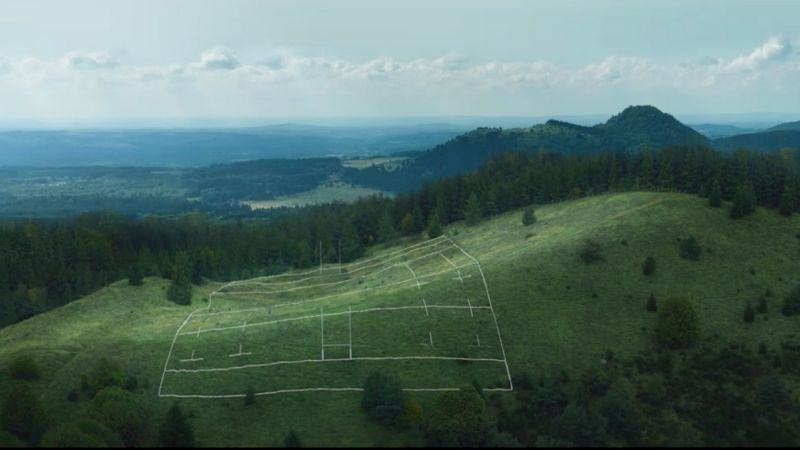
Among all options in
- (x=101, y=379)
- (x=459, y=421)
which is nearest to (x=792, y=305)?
(x=459, y=421)

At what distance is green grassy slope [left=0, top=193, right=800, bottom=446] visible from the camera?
53.0 meters

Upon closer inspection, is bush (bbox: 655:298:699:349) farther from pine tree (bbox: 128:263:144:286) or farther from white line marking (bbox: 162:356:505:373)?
pine tree (bbox: 128:263:144:286)

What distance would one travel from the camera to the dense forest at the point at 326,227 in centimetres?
10200

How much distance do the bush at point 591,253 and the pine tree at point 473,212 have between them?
44806 millimetres

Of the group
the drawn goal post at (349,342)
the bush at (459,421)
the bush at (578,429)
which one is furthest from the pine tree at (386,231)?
the bush at (578,429)

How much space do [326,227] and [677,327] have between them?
87.9 meters

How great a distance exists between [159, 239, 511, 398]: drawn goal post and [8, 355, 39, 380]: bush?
42.3ft

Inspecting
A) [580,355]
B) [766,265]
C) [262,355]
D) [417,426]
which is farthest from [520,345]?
[766,265]

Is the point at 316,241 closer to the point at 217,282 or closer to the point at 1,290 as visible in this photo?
the point at 217,282

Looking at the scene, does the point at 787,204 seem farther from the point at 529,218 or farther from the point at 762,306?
the point at 529,218

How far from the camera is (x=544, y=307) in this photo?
70938mm

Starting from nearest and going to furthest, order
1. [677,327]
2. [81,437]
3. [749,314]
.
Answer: [81,437], [677,327], [749,314]

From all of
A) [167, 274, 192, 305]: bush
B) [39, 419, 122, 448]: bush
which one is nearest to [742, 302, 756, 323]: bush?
[39, 419, 122, 448]: bush

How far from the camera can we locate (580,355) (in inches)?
2440
